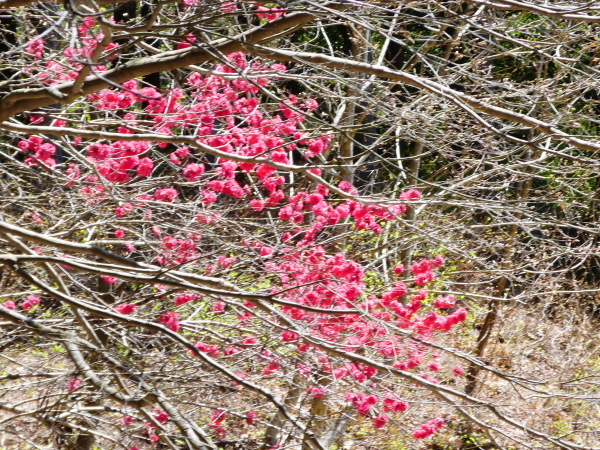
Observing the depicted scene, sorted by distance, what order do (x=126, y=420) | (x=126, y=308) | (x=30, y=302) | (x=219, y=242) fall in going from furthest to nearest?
(x=30, y=302), (x=126, y=308), (x=219, y=242), (x=126, y=420)

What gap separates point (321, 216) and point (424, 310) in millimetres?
2293

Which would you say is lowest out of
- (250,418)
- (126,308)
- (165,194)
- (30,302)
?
(30,302)

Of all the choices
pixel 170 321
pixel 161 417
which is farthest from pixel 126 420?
pixel 170 321

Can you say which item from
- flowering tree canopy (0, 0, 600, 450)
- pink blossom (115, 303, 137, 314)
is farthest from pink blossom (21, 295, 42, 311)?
pink blossom (115, 303, 137, 314)

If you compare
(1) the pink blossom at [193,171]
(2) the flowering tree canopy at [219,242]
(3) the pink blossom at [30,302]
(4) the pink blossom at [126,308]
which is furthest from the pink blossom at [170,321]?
(3) the pink blossom at [30,302]

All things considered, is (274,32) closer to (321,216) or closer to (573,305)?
(321,216)

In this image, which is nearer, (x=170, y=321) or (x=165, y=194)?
(x=170, y=321)

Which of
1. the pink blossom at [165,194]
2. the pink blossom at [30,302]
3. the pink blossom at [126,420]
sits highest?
the pink blossom at [165,194]

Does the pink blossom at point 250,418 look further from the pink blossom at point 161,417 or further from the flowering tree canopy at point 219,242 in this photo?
the pink blossom at point 161,417

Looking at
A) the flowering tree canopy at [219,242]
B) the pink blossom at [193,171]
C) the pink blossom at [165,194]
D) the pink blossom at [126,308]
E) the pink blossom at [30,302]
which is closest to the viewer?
the flowering tree canopy at [219,242]

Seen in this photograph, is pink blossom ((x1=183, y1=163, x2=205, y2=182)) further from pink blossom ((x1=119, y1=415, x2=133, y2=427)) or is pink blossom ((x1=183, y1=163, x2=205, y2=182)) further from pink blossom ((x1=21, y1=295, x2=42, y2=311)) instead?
pink blossom ((x1=119, y1=415, x2=133, y2=427))

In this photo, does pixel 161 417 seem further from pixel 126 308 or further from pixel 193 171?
pixel 193 171

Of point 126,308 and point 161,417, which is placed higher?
point 126,308

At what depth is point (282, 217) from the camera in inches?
225
